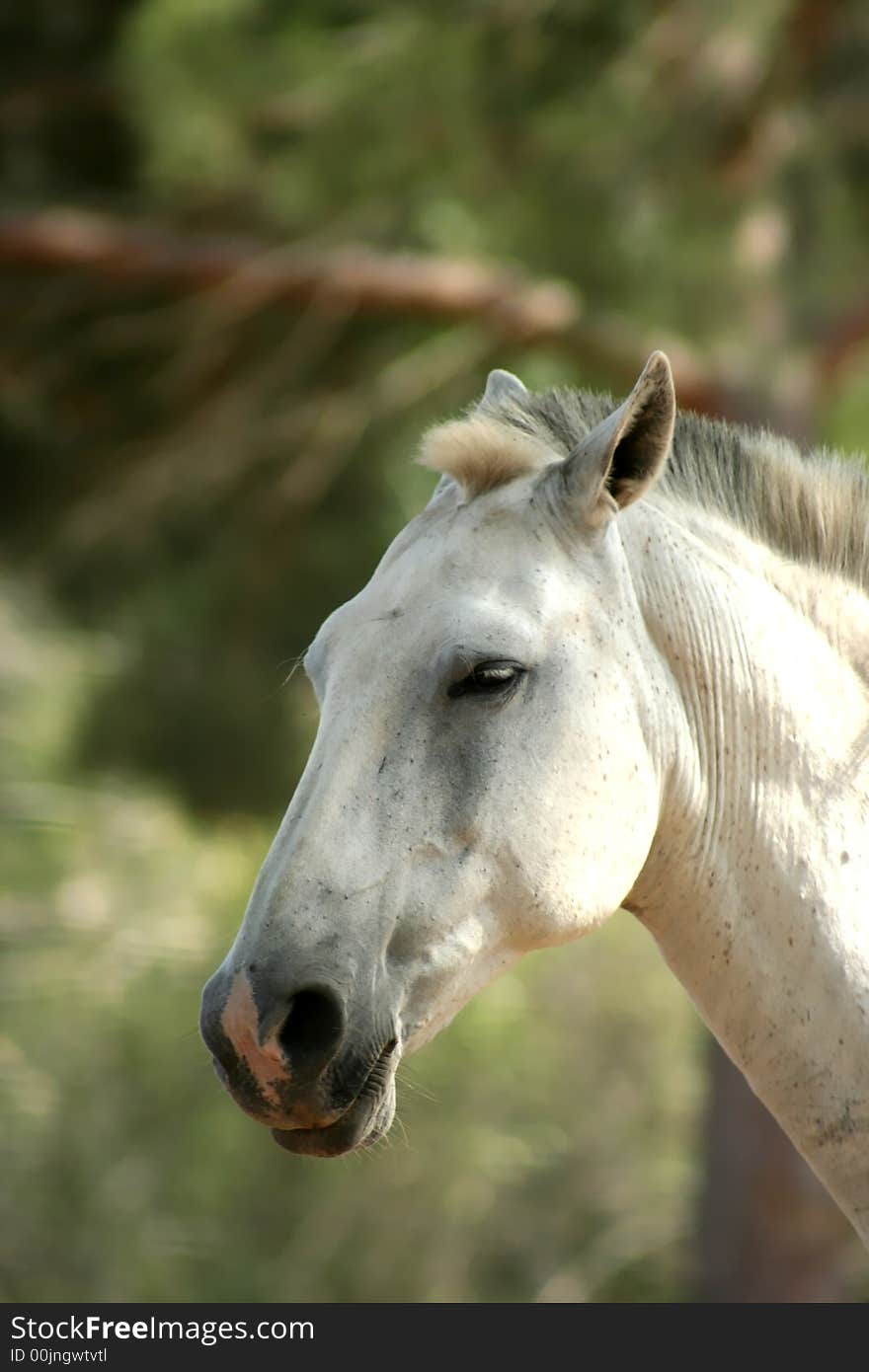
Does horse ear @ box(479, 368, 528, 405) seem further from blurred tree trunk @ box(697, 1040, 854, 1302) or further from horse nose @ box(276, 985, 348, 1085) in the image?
blurred tree trunk @ box(697, 1040, 854, 1302)

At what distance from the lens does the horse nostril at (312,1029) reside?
2211 mm

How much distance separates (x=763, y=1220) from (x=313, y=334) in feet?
17.8

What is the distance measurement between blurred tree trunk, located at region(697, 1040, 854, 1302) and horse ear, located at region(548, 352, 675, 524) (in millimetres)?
6639

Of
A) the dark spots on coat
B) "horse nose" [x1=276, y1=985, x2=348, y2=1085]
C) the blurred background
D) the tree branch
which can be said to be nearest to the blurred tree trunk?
the blurred background

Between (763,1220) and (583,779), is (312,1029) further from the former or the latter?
(763,1220)

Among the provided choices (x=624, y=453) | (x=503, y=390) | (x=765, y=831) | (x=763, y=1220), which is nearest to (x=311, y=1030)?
(x=765, y=831)

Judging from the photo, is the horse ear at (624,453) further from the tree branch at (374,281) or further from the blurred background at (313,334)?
the tree branch at (374,281)

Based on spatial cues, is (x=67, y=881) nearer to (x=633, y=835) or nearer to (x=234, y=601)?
(x=234, y=601)

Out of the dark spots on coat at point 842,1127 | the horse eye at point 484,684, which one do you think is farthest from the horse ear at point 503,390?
the dark spots on coat at point 842,1127

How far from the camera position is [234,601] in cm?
1011

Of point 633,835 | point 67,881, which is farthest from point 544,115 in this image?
point 67,881

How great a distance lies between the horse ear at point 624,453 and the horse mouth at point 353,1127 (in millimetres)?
873

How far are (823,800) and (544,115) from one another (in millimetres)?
5947

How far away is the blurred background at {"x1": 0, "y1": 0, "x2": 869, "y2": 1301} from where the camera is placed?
25.6 ft
